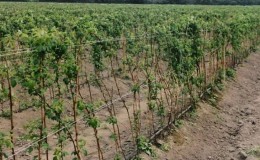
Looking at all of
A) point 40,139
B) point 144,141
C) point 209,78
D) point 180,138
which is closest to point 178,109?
point 180,138

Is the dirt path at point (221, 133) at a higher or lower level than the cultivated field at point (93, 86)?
lower

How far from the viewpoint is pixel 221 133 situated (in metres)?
11.2

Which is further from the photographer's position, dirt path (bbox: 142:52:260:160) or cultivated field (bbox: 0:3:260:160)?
dirt path (bbox: 142:52:260:160)

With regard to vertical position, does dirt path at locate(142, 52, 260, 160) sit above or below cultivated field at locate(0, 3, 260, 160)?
below

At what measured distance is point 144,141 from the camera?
28.9 ft

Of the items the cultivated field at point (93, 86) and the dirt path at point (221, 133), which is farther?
the dirt path at point (221, 133)

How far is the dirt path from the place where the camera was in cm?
971

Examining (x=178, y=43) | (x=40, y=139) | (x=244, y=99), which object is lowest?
(x=244, y=99)

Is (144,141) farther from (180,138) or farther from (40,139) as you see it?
(40,139)

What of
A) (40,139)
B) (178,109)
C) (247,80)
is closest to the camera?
(40,139)

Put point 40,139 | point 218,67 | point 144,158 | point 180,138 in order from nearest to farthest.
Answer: point 40,139, point 144,158, point 180,138, point 218,67

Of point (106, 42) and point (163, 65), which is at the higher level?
point (106, 42)

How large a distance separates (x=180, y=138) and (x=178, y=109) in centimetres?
146

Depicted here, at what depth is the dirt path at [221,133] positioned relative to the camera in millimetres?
9711
